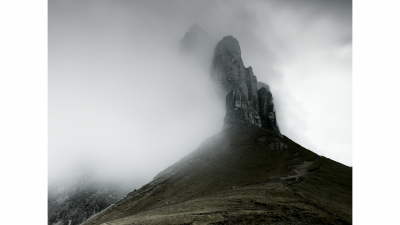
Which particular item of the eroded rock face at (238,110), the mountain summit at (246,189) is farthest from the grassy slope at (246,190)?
the eroded rock face at (238,110)

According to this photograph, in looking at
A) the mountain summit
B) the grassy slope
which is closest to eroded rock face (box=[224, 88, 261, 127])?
the mountain summit

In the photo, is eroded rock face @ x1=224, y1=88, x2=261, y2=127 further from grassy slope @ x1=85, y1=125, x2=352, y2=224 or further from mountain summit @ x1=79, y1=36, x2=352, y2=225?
grassy slope @ x1=85, y1=125, x2=352, y2=224

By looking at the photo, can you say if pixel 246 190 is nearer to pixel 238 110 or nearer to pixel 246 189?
pixel 246 189

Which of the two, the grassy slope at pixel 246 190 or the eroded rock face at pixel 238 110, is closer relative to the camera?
the grassy slope at pixel 246 190

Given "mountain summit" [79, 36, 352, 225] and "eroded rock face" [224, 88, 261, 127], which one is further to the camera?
"eroded rock face" [224, 88, 261, 127]

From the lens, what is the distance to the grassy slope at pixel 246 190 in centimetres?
3594

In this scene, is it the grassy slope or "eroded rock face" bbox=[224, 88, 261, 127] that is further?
"eroded rock face" bbox=[224, 88, 261, 127]

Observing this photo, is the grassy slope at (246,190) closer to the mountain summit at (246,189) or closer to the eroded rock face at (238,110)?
the mountain summit at (246,189)

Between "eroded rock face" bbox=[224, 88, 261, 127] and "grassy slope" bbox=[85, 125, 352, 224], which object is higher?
"eroded rock face" bbox=[224, 88, 261, 127]

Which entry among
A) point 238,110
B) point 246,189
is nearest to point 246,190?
point 246,189

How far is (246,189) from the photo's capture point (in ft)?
183

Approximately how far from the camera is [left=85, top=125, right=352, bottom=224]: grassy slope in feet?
118

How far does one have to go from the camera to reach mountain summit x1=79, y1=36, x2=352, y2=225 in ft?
118

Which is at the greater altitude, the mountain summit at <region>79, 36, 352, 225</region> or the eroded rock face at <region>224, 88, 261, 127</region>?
the eroded rock face at <region>224, 88, 261, 127</region>
